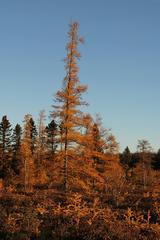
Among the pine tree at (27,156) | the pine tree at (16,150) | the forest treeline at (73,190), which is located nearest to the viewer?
the forest treeline at (73,190)

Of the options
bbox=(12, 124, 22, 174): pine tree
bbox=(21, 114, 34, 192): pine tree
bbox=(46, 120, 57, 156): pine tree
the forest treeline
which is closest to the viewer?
the forest treeline

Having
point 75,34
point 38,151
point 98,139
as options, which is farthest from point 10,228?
point 38,151

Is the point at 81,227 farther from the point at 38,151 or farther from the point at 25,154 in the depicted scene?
the point at 38,151

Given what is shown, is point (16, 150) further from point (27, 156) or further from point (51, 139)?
point (51, 139)

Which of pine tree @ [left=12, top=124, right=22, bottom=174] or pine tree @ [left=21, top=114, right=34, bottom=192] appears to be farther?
pine tree @ [left=12, top=124, right=22, bottom=174]

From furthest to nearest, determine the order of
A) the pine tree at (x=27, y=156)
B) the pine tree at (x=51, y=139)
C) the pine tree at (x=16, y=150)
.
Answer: the pine tree at (x=16, y=150) < the pine tree at (x=27, y=156) < the pine tree at (x=51, y=139)

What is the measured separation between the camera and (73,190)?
29281 millimetres

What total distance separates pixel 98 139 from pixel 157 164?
47038 mm

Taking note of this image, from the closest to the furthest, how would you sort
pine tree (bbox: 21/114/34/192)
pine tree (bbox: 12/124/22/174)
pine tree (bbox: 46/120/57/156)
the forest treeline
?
1. the forest treeline
2. pine tree (bbox: 46/120/57/156)
3. pine tree (bbox: 21/114/34/192)
4. pine tree (bbox: 12/124/22/174)

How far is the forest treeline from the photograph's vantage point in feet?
40.0

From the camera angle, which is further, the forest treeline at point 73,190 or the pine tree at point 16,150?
the pine tree at point 16,150

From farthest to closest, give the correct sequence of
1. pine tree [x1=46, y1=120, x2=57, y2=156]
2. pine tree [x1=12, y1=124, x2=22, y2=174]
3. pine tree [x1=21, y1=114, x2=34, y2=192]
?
pine tree [x1=12, y1=124, x2=22, y2=174]
pine tree [x1=21, y1=114, x2=34, y2=192]
pine tree [x1=46, y1=120, x2=57, y2=156]

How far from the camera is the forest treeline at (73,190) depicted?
12.2 m

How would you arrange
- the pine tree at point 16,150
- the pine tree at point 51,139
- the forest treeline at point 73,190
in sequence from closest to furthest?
the forest treeline at point 73,190 < the pine tree at point 51,139 < the pine tree at point 16,150
